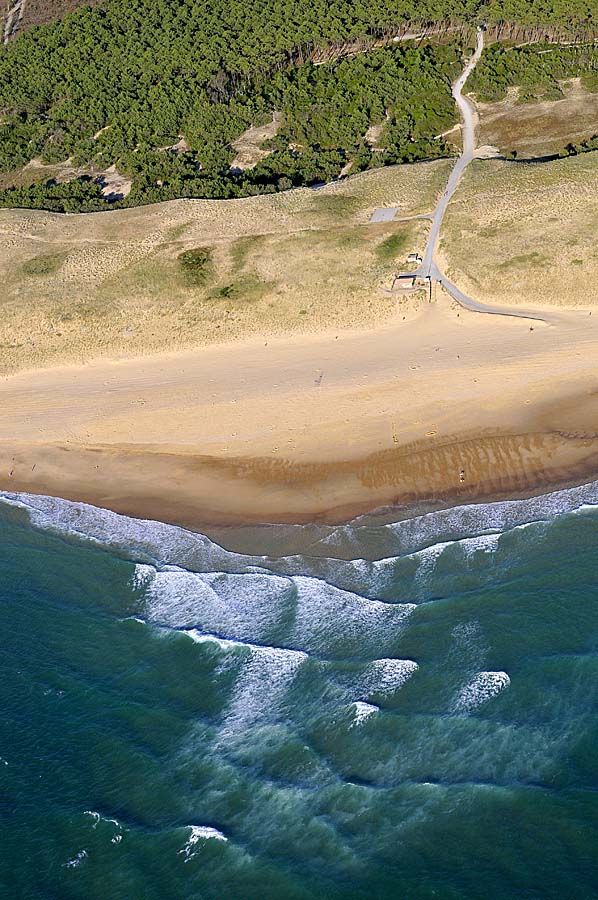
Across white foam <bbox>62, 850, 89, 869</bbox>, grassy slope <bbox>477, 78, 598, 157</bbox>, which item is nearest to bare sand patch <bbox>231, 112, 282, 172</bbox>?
grassy slope <bbox>477, 78, 598, 157</bbox>

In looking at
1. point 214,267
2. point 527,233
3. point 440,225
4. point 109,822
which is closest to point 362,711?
point 109,822

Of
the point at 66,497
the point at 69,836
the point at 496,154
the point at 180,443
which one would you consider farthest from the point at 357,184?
the point at 69,836

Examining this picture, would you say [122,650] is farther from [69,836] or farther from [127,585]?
[69,836]

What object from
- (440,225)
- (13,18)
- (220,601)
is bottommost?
(220,601)

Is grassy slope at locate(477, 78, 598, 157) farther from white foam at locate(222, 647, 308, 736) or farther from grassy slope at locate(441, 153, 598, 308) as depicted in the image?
white foam at locate(222, 647, 308, 736)

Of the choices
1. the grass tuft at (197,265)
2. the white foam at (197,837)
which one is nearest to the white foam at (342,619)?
the white foam at (197,837)

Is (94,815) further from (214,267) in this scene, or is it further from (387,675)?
(214,267)
